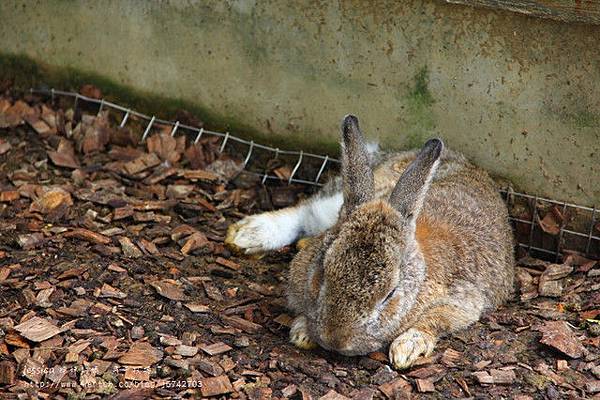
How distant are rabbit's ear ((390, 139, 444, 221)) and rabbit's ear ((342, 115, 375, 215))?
0.61 ft

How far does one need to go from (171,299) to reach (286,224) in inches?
56.4

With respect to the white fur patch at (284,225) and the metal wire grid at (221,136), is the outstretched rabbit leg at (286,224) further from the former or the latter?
the metal wire grid at (221,136)

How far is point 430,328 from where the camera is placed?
20.4 ft

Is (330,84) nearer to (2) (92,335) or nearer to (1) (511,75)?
(1) (511,75)

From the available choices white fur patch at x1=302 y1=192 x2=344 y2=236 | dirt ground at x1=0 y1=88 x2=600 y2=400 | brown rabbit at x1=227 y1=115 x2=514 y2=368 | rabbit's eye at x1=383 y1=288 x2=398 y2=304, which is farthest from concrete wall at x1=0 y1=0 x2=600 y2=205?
rabbit's eye at x1=383 y1=288 x2=398 y2=304

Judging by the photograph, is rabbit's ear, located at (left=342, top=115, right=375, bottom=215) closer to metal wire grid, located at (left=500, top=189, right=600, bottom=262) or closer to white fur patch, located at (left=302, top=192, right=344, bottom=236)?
white fur patch, located at (left=302, top=192, right=344, bottom=236)

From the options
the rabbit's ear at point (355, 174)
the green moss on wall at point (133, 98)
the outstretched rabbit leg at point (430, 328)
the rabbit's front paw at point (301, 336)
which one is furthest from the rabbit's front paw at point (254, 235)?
the outstretched rabbit leg at point (430, 328)

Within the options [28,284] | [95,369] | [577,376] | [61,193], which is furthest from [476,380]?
[61,193]

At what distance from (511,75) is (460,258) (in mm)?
1444

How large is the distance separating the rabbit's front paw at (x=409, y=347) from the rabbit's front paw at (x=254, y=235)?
1.67m

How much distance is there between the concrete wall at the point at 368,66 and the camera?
707 cm

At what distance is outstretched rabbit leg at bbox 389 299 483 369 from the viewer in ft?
19.6

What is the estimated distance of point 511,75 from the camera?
716 centimetres

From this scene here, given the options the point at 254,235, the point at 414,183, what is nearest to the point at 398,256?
the point at 414,183
